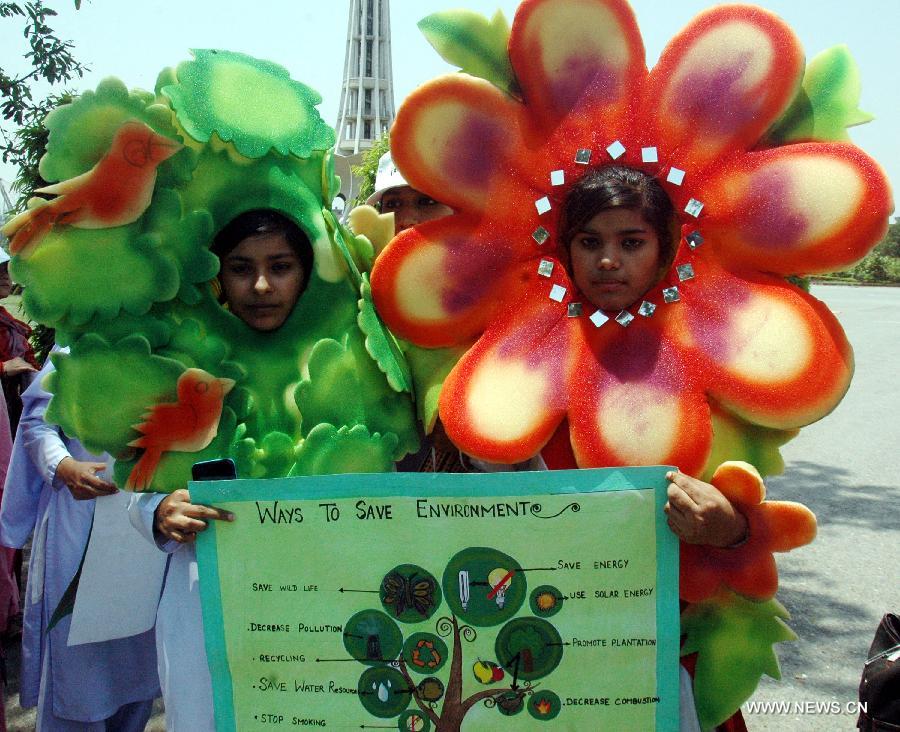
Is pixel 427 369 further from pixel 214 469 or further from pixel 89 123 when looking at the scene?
pixel 89 123

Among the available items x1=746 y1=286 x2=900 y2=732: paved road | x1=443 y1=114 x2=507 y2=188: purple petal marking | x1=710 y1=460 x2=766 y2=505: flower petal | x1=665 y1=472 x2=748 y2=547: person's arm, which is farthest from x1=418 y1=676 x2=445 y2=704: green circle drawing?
x1=746 y1=286 x2=900 y2=732: paved road

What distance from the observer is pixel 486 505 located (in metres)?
1.46

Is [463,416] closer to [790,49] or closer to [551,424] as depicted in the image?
[551,424]

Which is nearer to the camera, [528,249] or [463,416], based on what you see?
[463,416]

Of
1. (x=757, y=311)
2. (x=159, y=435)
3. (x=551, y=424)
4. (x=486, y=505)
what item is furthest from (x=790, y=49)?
(x=159, y=435)

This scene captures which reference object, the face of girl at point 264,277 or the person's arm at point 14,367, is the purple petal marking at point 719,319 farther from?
the person's arm at point 14,367

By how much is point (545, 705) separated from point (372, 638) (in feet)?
1.12

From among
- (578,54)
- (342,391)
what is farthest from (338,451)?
(578,54)

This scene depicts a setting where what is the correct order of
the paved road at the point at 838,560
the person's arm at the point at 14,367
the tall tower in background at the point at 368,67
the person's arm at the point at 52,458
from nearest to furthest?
1. the person's arm at the point at 52,458
2. the paved road at the point at 838,560
3. the person's arm at the point at 14,367
4. the tall tower in background at the point at 368,67

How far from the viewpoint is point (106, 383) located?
165 cm

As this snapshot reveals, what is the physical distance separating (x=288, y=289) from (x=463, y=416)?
0.46m

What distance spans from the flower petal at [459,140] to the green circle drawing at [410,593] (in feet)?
2.46

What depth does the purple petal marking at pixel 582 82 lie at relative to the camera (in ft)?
5.27

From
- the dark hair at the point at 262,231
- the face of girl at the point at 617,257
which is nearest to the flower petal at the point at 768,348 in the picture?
the face of girl at the point at 617,257
